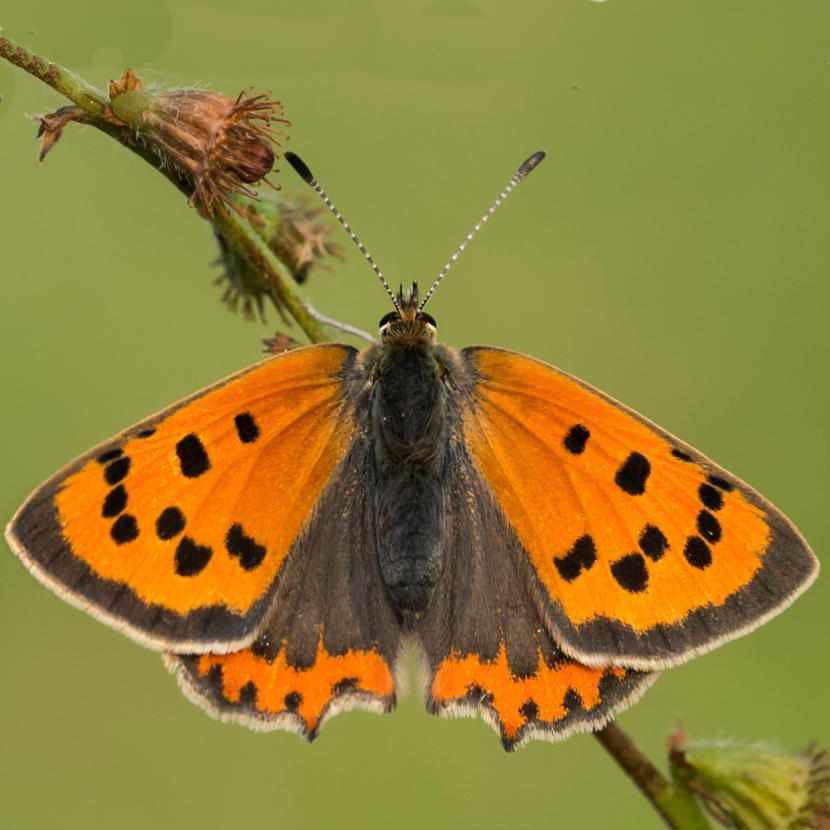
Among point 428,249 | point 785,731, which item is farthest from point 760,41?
point 785,731

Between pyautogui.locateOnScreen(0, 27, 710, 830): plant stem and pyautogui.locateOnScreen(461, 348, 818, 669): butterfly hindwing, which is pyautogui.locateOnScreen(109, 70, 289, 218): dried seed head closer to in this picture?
pyautogui.locateOnScreen(0, 27, 710, 830): plant stem

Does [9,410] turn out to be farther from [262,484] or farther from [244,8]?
[262,484]

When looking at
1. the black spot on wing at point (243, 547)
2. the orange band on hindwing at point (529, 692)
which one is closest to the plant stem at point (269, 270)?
the orange band on hindwing at point (529, 692)

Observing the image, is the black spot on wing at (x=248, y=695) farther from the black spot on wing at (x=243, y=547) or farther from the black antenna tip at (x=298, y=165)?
the black antenna tip at (x=298, y=165)

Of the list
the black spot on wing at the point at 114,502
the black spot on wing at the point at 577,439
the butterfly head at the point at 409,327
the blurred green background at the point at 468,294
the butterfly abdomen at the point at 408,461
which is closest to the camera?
the black spot on wing at the point at 114,502

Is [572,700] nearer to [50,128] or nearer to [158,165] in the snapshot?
[158,165]
